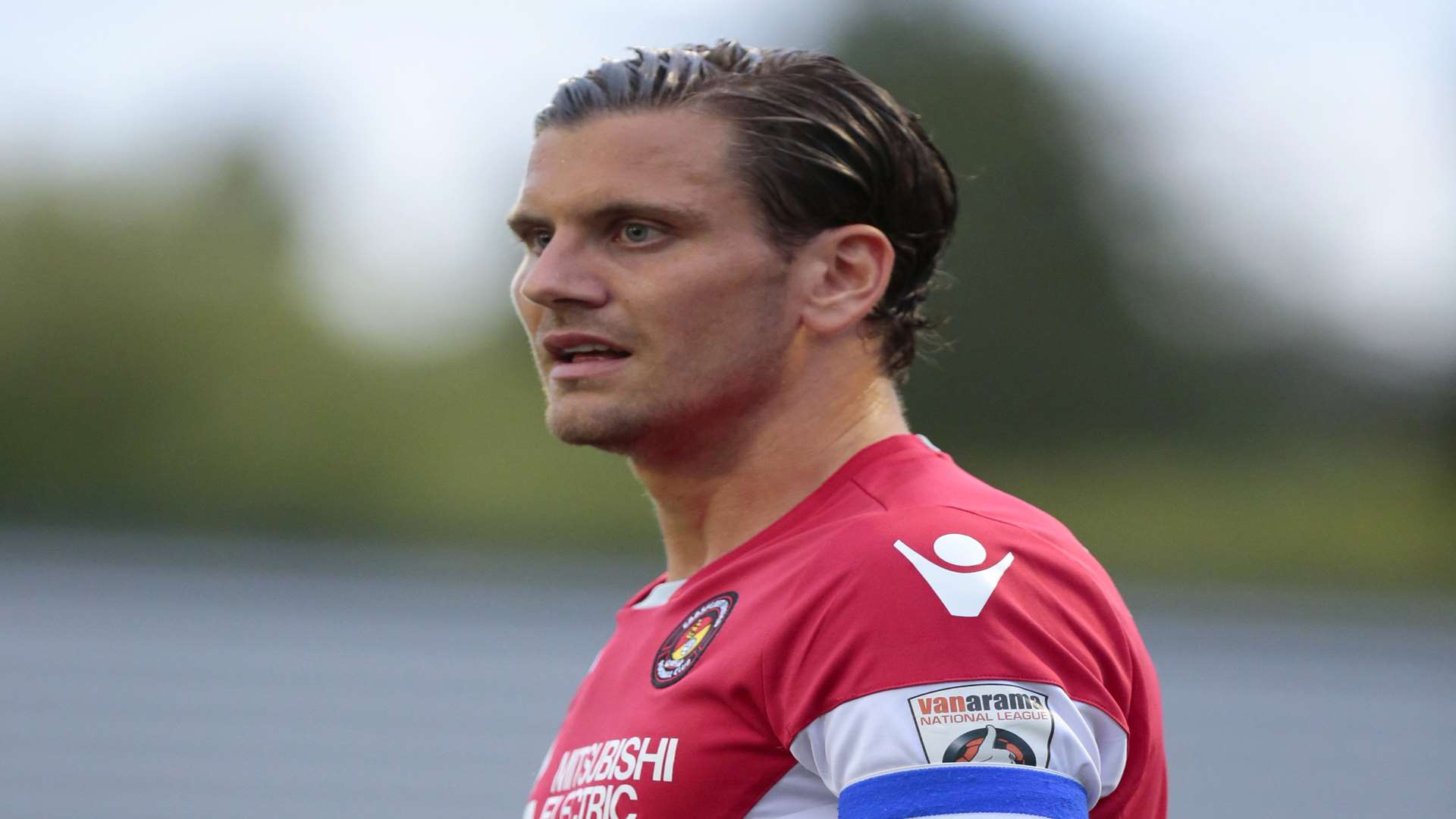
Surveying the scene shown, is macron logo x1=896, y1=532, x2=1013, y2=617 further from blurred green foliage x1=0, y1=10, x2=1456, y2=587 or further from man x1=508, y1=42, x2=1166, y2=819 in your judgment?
blurred green foliage x1=0, y1=10, x2=1456, y2=587

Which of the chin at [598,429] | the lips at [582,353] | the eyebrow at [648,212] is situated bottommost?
the chin at [598,429]

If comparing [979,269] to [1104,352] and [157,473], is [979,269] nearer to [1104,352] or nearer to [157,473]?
[1104,352]

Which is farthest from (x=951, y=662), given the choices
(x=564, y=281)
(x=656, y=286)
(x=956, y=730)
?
(x=564, y=281)

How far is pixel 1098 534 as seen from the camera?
79.0ft

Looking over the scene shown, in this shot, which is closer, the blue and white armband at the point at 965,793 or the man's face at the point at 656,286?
the blue and white armband at the point at 965,793

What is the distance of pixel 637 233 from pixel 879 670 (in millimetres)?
942

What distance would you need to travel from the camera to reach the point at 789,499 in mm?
2604

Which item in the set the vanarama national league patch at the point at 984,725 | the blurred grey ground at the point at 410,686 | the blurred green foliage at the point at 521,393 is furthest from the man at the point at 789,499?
the blurred green foliage at the point at 521,393

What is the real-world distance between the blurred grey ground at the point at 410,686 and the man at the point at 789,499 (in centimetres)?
969

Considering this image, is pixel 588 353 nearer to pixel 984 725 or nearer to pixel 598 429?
pixel 598 429

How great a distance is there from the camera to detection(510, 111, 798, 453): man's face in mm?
2547

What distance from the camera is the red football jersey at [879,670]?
188cm

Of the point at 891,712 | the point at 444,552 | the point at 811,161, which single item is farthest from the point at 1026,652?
the point at 444,552

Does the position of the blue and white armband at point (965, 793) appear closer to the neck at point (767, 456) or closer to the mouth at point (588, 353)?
the neck at point (767, 456)
